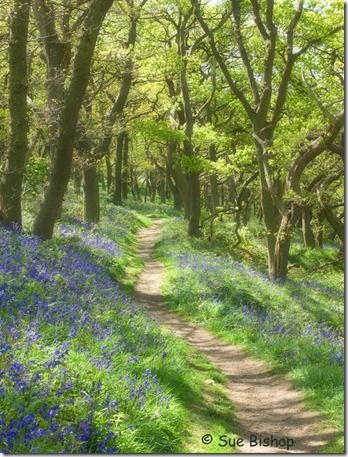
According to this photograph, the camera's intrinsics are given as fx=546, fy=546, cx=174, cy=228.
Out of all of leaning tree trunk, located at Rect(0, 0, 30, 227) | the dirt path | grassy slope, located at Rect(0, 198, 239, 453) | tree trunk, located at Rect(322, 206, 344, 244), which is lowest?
the dirt path

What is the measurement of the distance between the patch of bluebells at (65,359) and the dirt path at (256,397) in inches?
50.4

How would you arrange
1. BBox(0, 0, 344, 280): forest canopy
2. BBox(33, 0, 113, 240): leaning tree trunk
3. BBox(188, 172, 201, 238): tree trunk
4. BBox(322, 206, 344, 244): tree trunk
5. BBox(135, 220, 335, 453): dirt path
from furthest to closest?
1. BBox(188, 172, 201, 238): tree trunk
2. BBox(322, 206, 344, 244): tree trunk
3. BBox(0, 0, 344, 280): forest canopy
4. BBox(33, 0, 113, 240): leaning tree trunk
5. BBox(135, 220, 335, 453): dirt path

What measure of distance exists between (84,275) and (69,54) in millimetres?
7602

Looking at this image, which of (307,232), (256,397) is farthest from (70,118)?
(307,232)

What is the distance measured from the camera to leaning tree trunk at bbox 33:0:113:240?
36.3 ft

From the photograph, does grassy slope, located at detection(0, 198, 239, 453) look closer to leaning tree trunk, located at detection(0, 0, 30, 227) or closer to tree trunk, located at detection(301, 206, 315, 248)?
leaning tree trunk, located at detection(0, 0, 30, 227)

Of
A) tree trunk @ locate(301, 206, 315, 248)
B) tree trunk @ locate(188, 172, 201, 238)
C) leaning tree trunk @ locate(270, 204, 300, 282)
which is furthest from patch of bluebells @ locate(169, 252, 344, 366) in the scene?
tree trunk @ locate(301, 206, 315, 248)

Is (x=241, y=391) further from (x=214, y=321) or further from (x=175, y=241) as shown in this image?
(x=175, y=241)

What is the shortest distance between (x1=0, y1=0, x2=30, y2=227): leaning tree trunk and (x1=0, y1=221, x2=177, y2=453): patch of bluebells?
294 centimetres

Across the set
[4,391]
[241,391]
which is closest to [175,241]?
[241,391]

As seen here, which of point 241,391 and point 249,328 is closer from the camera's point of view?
point 241,391

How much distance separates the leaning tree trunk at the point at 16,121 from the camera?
11953 millimetres

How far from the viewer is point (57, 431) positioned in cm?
454

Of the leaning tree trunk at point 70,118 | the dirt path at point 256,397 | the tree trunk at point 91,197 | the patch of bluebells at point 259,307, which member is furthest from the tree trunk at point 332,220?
the tree trunk at point 91,197
